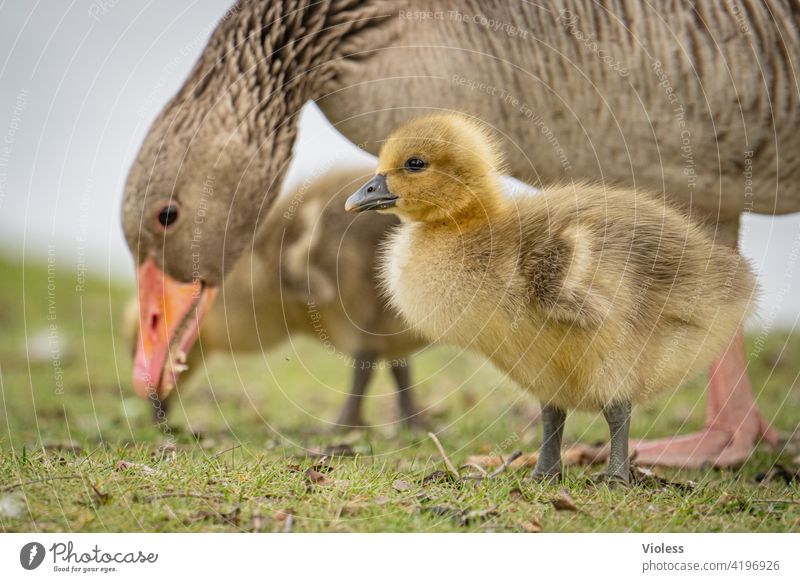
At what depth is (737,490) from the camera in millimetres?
3264

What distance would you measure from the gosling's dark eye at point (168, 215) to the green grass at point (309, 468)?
34.3 inches

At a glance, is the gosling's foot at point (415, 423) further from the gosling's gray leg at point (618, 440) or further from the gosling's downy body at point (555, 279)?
the gosling's gray leg at point (618, 440)

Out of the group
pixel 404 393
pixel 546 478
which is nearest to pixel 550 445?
pixel 546 478

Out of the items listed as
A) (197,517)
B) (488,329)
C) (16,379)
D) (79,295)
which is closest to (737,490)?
(488,329)

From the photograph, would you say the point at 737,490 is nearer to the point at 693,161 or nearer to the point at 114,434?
the point at 693,161

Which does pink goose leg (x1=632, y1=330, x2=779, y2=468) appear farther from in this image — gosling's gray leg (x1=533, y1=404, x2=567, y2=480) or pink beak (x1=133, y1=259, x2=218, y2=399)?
pink beak (x1=133, y1=259, x2=218, y2=399)

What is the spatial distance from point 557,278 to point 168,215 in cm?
165

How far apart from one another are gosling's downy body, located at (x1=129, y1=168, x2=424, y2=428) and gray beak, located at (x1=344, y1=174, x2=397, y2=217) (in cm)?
117

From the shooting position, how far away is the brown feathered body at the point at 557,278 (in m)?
Answer: 2.80

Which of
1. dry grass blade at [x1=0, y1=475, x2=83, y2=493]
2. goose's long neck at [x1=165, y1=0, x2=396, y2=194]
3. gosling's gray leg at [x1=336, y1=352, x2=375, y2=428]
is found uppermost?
goose's long neck at [x1=165, y1=0, x2=396, y2=194]

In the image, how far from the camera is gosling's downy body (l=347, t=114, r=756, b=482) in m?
2.80

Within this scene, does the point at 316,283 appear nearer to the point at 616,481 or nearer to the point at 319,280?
the point at 319,280

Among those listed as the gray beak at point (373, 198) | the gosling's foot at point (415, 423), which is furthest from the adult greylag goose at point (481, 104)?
the gosling's foot at point (415, 423)
